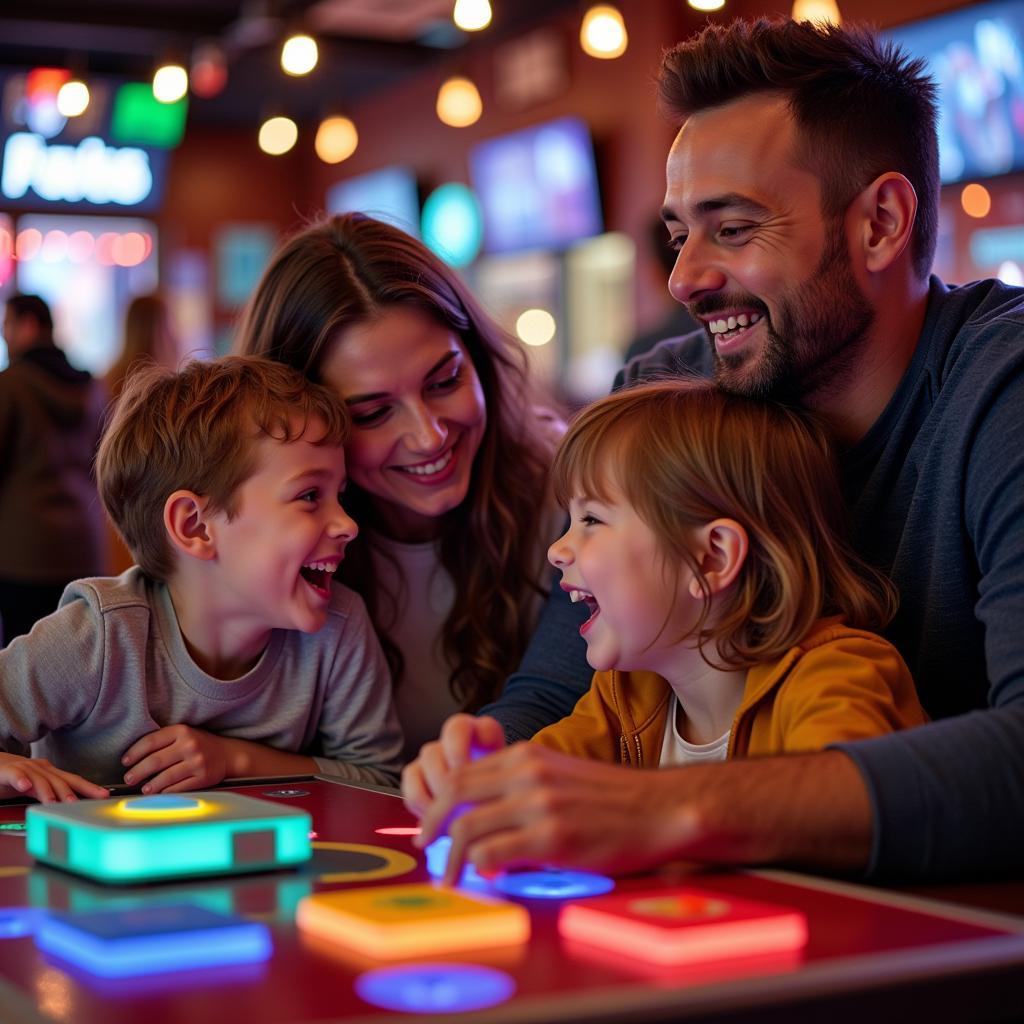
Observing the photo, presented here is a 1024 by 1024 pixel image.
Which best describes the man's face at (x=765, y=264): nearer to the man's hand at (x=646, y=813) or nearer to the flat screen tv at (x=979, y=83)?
the man's hand at (x=646, y=813)

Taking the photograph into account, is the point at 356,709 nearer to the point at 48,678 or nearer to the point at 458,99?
the point at 48,678

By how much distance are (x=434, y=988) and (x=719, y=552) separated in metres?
0.81

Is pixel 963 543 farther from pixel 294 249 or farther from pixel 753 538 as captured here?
pixel 294 249

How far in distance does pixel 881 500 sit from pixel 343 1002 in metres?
1.05

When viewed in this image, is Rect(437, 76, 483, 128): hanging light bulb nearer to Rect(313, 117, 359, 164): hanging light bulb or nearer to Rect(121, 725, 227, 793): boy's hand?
Rect(313, 117, 359, 164): hanging light bulb

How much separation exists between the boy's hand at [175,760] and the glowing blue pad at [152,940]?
28.6 inches

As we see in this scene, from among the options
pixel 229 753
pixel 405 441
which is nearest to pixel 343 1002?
pixel 229 753

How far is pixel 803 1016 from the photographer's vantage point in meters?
0.79

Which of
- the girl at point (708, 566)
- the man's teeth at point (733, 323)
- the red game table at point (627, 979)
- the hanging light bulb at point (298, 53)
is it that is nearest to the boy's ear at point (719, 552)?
the girl at point (708, 566)

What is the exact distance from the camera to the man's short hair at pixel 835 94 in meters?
1.73

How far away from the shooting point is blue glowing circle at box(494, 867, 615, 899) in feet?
3.39

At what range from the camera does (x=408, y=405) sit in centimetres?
200

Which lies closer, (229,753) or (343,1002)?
(343,1002)

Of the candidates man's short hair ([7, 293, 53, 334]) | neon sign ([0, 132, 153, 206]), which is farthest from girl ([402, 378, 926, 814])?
neon sign ([0, 132, 153, 206])
